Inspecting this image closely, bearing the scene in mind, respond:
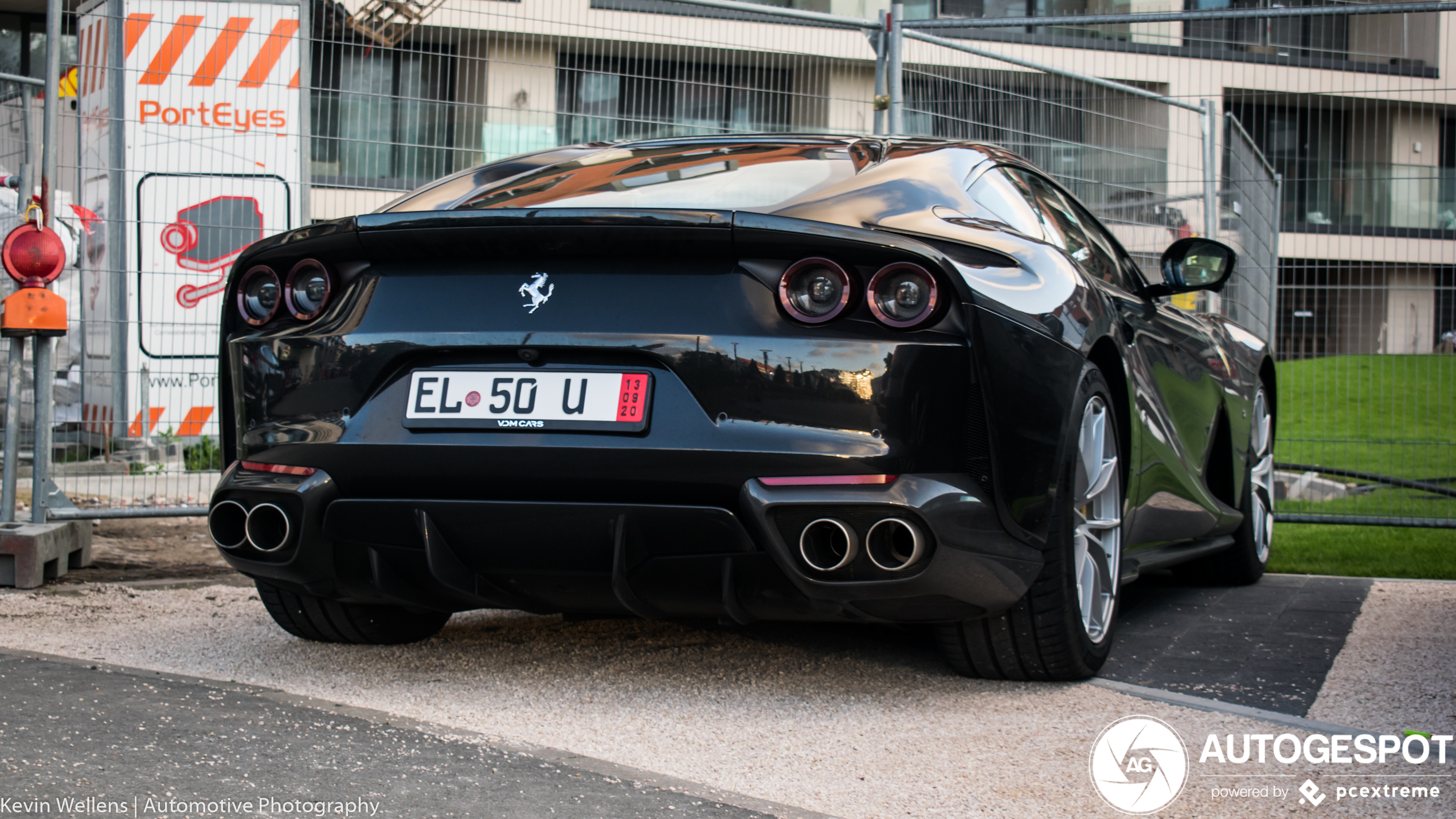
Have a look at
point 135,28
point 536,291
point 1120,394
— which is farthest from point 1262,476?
point 135,28

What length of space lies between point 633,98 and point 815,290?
3.62 meters

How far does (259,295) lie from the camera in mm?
2982

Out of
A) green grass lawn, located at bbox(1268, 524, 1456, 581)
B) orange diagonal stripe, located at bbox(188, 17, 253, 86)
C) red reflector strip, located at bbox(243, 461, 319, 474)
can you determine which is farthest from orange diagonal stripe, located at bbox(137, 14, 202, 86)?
green grass lawn, located at bbox(1268, 524, 1456, 581)

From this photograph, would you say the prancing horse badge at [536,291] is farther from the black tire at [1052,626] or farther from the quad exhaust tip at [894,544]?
the black tire at [1052,626]

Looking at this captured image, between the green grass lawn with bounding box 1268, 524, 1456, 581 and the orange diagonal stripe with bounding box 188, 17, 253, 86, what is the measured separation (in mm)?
4983

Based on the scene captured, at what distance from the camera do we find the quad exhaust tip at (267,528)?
9.33 ft

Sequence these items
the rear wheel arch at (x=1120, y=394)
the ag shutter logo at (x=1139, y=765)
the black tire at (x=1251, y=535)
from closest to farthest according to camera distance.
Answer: the ag shutter logo at (x=1139, y=765), the rear wheel arch at (x=1120, y=394), the black tire at (x=1251, y=535)

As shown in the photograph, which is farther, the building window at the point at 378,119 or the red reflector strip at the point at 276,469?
the building window at the point at 378,119

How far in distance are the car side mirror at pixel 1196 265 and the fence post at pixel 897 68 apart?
7.15ft

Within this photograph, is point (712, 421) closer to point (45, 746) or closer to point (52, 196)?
point (45, 746)

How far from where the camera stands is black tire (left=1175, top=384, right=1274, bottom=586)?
4.85 metres

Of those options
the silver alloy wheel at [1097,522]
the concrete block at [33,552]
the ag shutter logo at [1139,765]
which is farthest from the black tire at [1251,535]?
the concrete block at [33,552]

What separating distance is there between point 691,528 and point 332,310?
961 mm

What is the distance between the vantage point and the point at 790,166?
3146 mm
